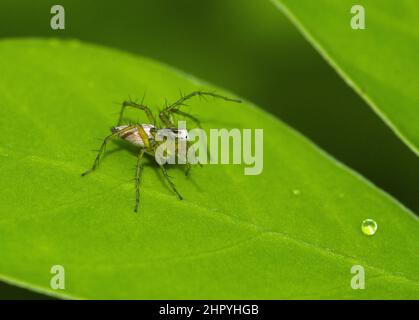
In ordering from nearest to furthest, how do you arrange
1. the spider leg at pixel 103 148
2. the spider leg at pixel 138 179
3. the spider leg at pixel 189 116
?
the spider leg at pixel 138 179 < the spider leg at pixel 103 148 < the spider leg at pixel 189 116

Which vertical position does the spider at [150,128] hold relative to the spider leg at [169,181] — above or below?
above

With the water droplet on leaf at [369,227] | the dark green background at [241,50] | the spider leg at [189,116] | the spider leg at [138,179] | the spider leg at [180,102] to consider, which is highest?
the dark green background at [241,50]

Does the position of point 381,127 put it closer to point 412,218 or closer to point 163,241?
point 412,218

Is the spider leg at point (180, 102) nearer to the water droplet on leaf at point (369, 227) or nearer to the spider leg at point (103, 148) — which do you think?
the spider leg at point (103, 148)

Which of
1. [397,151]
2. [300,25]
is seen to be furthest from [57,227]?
[397,151]

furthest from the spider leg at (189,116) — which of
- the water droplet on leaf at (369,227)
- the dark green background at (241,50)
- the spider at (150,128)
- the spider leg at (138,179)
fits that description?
the dark green background at (241,50)

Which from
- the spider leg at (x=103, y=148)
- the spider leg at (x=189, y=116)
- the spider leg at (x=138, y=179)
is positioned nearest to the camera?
the spider leg at (x=138, y=179)

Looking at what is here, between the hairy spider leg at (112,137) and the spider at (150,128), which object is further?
the spider at (150,128)
